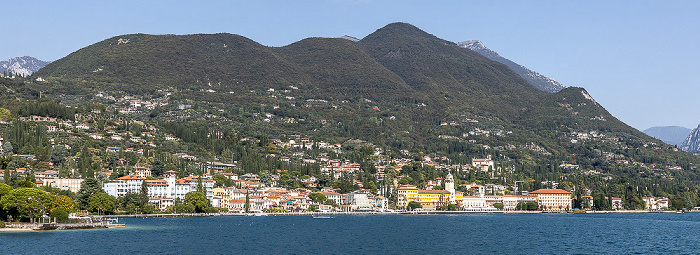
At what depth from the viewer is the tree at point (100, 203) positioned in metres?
114

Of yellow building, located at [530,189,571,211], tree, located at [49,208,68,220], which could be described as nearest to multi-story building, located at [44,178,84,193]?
tree, located at [49,208,68,220]

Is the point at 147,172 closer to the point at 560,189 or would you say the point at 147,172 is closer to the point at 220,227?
the point at 220,227

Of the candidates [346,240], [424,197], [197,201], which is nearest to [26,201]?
[346,240]

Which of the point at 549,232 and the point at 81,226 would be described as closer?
the point at 81,226

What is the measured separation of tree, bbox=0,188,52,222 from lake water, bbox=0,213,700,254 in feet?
15.3

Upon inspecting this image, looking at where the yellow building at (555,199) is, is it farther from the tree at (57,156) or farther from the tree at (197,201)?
the tree at (57,156)

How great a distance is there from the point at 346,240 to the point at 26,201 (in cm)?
3403

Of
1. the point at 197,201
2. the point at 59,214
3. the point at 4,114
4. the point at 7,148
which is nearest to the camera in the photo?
the point at 59,214

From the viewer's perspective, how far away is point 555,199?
181 meters

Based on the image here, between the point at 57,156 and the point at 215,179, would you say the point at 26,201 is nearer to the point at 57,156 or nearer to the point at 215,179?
the point at 57,156

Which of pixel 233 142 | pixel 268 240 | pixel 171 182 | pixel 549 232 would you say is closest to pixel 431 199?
pixel 233 142

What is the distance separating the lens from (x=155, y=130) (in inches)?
7328

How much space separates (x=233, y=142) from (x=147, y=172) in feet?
144

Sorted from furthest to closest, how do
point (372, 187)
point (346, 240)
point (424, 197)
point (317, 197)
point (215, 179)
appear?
point (372, 187) < point (424, 197) < point (317, 197) < point (215, 179) < point (346, 240)
